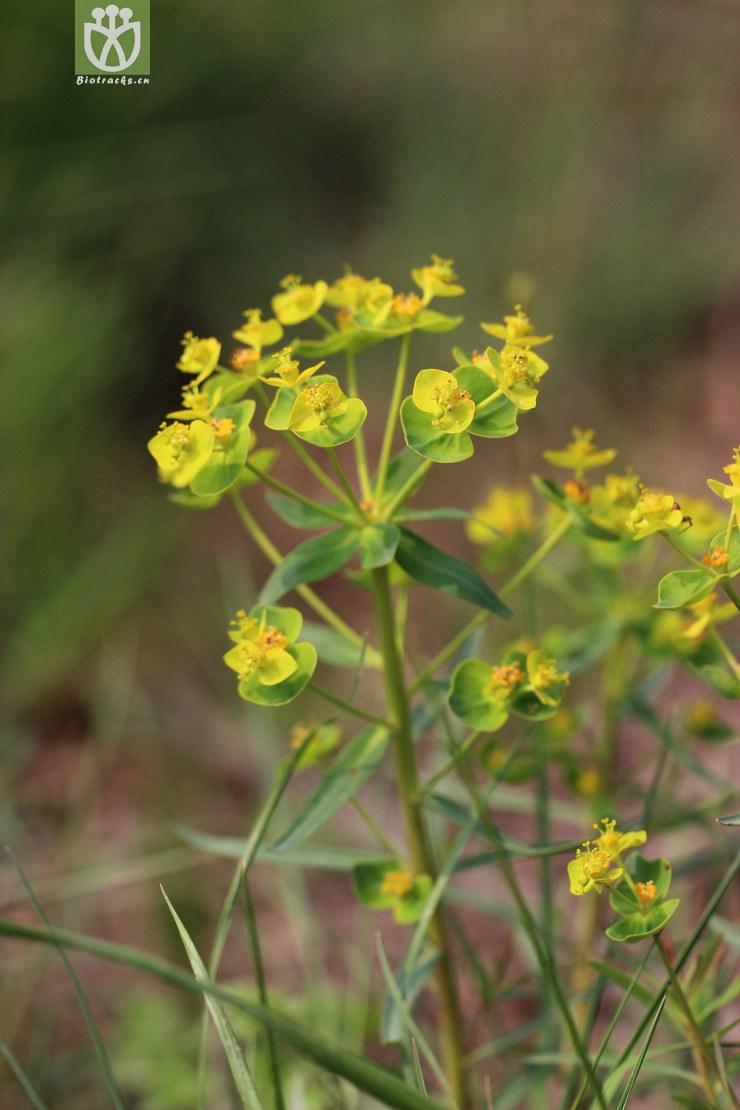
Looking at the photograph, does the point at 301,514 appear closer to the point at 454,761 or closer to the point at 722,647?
the point at 454,761

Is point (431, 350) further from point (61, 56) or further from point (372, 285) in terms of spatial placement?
point (372, 285)

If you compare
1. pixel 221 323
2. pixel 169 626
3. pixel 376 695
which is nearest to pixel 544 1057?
pixel 376 695

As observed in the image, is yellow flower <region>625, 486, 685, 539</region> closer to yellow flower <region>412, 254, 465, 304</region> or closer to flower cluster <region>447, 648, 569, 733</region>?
flower cluster <region>447, 648, 569, 733</region>

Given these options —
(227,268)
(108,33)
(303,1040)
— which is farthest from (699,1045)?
(227,268)

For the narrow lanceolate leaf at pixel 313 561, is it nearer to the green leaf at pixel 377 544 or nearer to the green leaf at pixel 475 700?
the green leaf at pixel 377 544

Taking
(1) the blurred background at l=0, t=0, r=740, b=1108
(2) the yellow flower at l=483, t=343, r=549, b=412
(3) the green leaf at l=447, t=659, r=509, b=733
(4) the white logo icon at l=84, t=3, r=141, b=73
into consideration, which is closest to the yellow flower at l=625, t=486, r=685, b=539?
(2) the yellow flower at l=483, t=343, r=549, b=412

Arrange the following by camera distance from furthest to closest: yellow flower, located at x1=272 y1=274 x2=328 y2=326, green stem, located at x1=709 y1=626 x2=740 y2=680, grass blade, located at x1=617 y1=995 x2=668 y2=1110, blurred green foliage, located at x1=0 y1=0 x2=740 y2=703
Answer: blurred green foliage, located at x1=0 y1=0 x2=740 y2=703 < yellow flower, located at x1=272 y1=274 x2=328 y2=326 < green stem, located at x1=709 y1=626 x2=740 y2=680 < grass blade, located at x1=617 y1=995 x2=668 y2=1110
